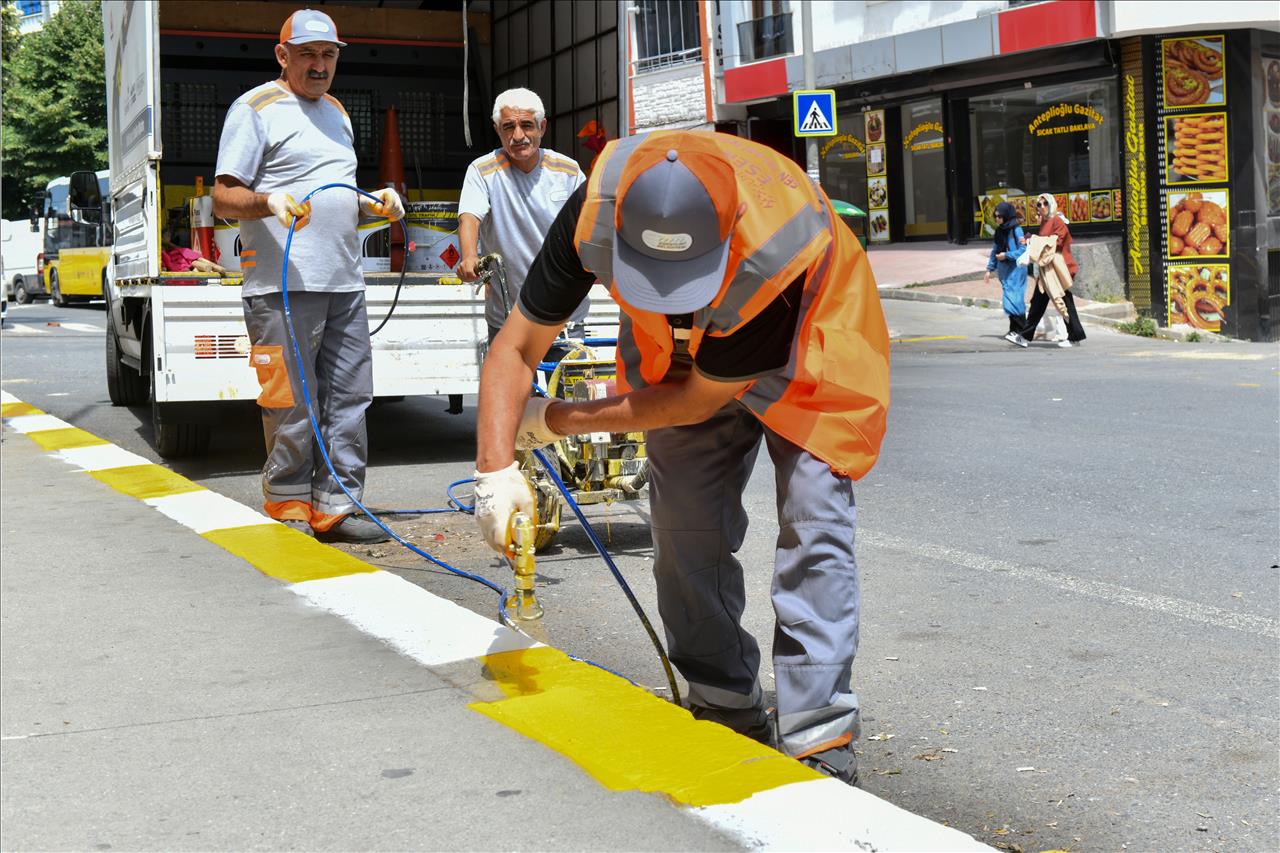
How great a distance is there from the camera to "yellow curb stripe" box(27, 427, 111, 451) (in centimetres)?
927

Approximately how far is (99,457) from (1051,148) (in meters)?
17.5

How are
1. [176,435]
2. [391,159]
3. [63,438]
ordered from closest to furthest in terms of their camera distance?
[176,435]
[63,438]
[391,159]

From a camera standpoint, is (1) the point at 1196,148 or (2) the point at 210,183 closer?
(2) the point at 210,183

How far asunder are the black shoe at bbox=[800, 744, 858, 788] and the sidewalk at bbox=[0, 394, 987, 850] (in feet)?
0.29

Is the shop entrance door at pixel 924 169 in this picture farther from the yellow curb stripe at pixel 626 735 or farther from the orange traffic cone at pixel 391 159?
the yellow curb stripe at pixel 626 735

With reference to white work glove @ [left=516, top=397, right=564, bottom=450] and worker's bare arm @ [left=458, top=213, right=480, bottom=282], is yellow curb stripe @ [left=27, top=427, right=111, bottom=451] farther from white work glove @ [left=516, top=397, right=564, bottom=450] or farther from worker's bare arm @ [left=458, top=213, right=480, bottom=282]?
white work glove @ [left=516, top=397, right=564, bottom=450]

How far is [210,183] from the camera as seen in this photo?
11156 millimetres

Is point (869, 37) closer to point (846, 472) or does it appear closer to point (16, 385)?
point (16, 385)

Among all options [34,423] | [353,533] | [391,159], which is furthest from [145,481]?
[391,159]

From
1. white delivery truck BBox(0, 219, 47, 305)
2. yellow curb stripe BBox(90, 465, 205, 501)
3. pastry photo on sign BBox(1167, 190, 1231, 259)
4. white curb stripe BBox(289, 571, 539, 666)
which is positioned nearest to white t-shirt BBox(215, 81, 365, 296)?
yellow curb stripe BBox(90, 465, 205, 501)

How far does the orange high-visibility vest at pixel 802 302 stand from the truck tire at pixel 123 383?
30.2 feet

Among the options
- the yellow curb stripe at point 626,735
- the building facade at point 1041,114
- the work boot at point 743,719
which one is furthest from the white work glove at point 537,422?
the building facade at point 1041,114

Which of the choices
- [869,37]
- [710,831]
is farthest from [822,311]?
[869,37]

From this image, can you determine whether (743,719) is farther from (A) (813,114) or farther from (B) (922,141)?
(B) (922,141)
